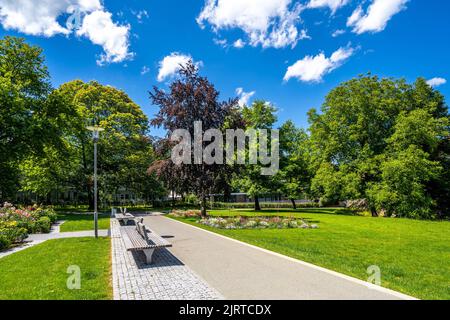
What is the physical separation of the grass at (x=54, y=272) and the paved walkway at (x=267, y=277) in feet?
7.15

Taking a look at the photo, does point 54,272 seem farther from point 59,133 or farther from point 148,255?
point 59,133

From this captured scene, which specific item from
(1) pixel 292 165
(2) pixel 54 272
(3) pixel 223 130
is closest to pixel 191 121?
(3) pixel 223 130

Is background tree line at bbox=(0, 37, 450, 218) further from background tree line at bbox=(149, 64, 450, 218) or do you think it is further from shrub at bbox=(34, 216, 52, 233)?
shrub at bbox=(34, 216, 52, 233)

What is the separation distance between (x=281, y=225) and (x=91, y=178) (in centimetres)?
2281

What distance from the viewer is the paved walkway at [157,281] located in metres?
5.16

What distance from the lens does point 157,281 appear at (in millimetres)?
6020

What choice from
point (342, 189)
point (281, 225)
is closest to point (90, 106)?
point (281, 225)

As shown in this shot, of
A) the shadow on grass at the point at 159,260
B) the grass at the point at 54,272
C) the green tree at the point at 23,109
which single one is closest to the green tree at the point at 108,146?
the green tree at the point at 23,109

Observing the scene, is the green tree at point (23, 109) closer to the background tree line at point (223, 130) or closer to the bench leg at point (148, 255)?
the background tree line at point (223, 130)

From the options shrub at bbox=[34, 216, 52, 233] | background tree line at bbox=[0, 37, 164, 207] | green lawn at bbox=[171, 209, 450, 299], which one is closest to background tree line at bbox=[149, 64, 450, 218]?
background tree line at bbox=[0, 37, 164, 207]

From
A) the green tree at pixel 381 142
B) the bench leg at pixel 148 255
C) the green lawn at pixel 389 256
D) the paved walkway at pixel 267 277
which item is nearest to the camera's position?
the paved walkway at pixel 267 277

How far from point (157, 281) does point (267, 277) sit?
242 cm

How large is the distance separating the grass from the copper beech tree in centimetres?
1007
